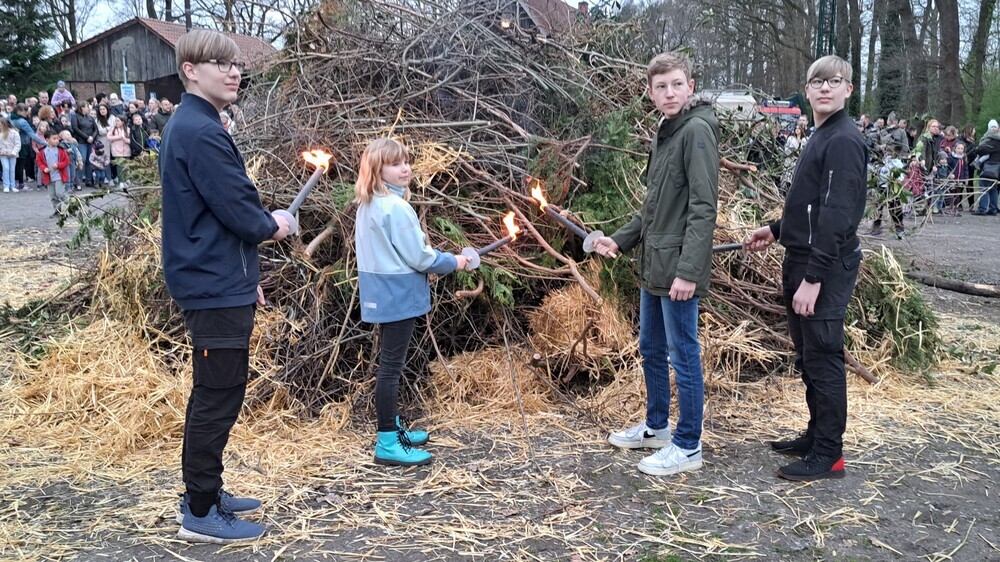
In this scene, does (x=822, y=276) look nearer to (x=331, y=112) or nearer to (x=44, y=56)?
(x=331, y=112)

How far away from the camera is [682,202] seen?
3.67 m

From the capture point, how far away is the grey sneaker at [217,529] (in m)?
3.18

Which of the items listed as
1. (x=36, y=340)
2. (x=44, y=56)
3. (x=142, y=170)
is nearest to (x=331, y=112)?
(x=142, y=170)

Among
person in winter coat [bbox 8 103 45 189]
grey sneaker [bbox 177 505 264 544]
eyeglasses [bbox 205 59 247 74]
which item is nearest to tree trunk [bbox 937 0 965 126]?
person in winter coat [bbox 8 103 45 189]

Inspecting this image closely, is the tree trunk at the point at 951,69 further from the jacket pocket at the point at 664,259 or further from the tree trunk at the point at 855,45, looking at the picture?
the jacket pocket at the point at 664,259

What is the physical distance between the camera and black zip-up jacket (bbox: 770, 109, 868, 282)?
3.49 m

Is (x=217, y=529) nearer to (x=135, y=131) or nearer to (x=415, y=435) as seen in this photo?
(x=415, y=435)

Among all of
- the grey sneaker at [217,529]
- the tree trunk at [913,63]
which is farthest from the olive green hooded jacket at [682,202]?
the tree trunk at [913,63]

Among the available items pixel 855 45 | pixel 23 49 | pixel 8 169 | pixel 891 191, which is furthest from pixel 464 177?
pixel 23 49

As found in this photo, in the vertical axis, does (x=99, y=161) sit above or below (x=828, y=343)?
above

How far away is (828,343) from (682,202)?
3.22 feet

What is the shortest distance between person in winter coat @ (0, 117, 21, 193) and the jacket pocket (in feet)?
54.3

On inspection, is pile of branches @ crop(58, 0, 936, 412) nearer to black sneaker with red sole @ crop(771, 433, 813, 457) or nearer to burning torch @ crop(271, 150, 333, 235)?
burning torch @ crop(271, 150, 333, 235)

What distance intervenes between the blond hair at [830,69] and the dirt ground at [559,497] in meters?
1.97
